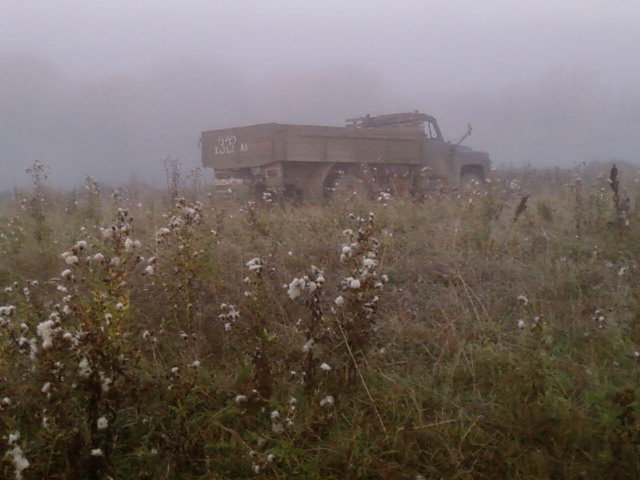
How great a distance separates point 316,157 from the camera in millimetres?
12648

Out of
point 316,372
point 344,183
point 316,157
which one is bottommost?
point 316,372

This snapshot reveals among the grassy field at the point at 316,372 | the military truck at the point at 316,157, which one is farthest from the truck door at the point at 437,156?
the grassy field at the point at 316,372

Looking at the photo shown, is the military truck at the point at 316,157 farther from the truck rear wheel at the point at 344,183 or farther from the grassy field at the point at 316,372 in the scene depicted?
the grassy field at the point at 316,372

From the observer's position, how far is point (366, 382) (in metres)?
3.51

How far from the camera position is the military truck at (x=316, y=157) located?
12328 millimetres

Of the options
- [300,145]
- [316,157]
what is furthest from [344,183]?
[300,145]

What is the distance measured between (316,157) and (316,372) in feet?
31.2

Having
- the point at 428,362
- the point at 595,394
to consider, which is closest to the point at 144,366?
the point at 428,362

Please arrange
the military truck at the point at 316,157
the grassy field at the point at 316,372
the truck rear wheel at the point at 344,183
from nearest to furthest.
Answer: the grassy field at the point at 316,372 → the truck rear wheel at the point at 344,183 → the military truck at the point at 316,157

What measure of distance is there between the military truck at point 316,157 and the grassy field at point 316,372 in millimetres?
6551

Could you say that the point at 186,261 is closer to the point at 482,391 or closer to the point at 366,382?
the point at 366,382

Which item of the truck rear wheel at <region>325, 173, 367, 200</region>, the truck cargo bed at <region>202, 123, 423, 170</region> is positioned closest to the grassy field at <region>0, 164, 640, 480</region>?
the truck rear wheel at <region>325, 173, 367, 200</region>

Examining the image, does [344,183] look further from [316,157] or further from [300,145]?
[300,145]

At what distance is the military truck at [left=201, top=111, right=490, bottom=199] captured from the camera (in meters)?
12.3
